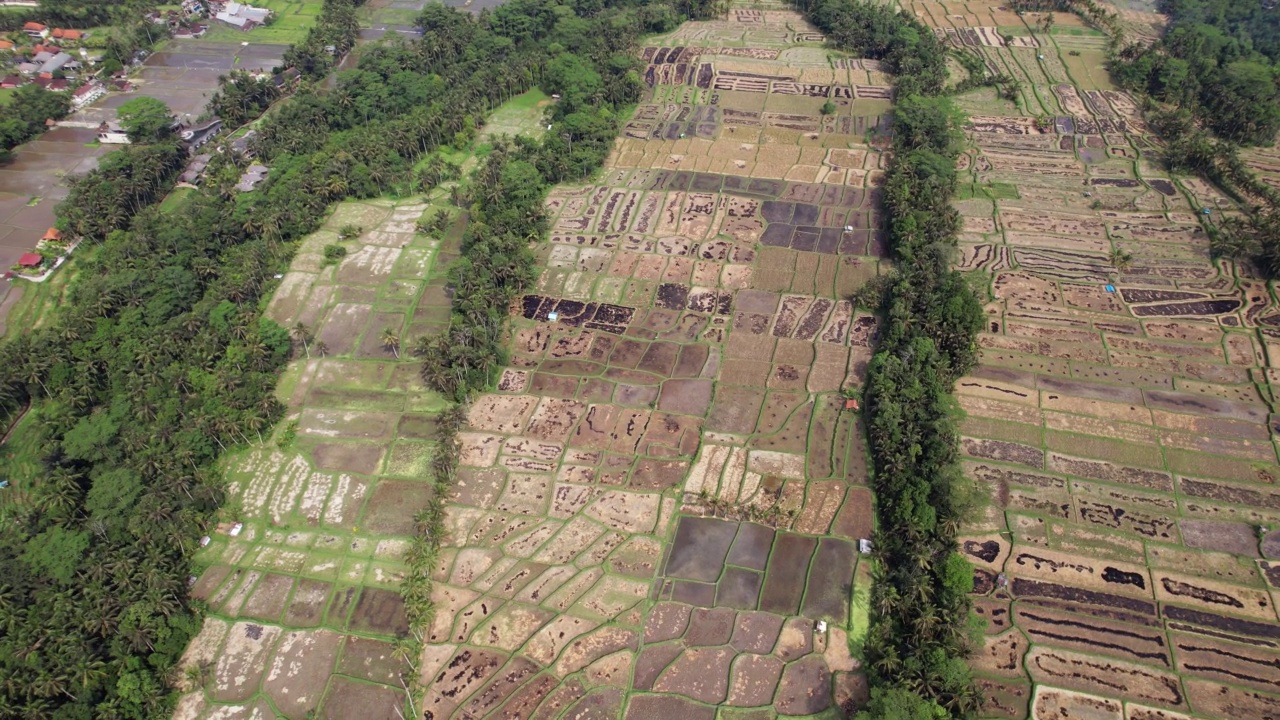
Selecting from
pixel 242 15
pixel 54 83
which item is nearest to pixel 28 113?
pixel 54 83

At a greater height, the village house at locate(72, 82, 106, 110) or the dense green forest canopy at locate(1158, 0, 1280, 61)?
the dense green forest canopy at locate(1158, 0, 1280, 61)

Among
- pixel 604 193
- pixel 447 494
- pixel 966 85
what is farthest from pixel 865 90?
pixel 447 494

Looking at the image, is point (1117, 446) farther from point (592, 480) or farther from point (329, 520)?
point (329, 520)

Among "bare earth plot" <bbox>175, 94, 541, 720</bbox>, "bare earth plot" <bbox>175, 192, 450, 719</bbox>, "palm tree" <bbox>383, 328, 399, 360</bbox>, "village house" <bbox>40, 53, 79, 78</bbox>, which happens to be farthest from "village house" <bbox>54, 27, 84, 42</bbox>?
"palm tree" <bbox>383, 328, 399, 360</bbox>

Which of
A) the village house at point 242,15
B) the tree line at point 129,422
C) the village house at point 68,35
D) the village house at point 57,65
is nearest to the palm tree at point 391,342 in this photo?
the tree line at point 129,422

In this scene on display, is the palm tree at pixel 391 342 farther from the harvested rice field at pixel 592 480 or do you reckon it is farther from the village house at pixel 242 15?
the village house at pixel 242 15

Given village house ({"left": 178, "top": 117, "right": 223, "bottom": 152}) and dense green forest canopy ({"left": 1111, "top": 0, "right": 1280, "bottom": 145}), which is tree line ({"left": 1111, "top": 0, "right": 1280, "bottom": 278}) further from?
village house ({"left": 178, "top": 117, "right": 223, "bottom": 152})
